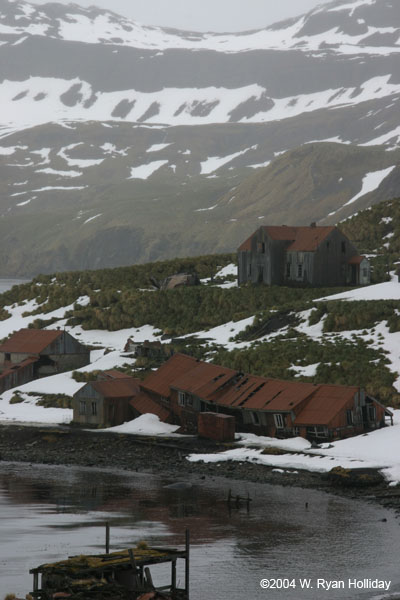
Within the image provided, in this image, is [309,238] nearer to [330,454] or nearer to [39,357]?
[39,357]

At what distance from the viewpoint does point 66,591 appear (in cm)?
2919

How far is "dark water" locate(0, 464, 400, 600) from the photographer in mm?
37656

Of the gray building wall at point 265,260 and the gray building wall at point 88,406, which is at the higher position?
the gray building wall at point 265,260

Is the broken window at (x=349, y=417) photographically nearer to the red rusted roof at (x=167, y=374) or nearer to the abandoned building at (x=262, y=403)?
the abandoned building at (x=262, y=403)

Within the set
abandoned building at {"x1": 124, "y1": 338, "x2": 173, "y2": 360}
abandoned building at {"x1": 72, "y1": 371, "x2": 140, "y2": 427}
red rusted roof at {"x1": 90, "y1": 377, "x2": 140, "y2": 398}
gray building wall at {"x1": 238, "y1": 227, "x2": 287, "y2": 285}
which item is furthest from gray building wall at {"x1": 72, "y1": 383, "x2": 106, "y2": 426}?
gray building wall at {"x1": 238, "y1": 227, "x2": 287, "y2": 285}

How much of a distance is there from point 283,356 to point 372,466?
22651mm

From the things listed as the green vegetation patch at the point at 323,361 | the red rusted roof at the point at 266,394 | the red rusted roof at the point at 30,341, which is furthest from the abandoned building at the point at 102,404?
the red rusted roof at the point at 30,341

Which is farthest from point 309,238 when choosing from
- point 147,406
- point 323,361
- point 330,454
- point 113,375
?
point 330,454

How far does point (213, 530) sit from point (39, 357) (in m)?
44.1

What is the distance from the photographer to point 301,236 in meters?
102

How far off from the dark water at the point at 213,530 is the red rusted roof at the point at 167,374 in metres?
14.7

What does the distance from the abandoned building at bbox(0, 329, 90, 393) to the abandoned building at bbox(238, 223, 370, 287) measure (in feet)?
76.1

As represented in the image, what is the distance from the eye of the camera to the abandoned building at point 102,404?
72.1 metres

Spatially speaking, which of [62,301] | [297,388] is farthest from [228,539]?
[62,301]
